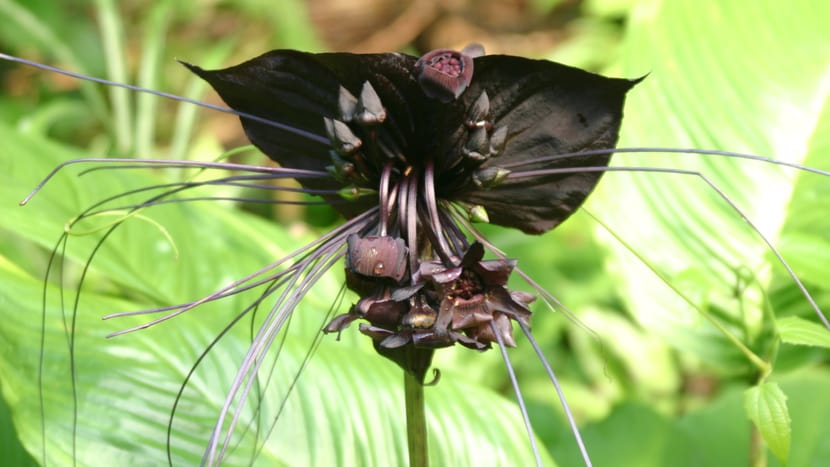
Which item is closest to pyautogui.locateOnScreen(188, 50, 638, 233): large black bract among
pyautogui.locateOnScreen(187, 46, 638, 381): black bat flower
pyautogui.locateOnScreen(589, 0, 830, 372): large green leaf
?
pyautogui.locateOnScreen(187, 46, 638, 381): black bat flower

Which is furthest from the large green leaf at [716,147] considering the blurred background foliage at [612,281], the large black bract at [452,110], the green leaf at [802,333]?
the large black bract at [452,110]

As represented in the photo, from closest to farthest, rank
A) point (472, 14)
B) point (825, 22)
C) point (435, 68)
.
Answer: point (435, 68) < point (825, 22) < point (472, 14)

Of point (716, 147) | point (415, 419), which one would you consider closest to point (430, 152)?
point (415, 419)

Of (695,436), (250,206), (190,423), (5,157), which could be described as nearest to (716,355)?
(695,436)

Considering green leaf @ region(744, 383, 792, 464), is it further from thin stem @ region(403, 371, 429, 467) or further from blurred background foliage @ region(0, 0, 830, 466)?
thin stem @ region(403, 371, 429, 467)

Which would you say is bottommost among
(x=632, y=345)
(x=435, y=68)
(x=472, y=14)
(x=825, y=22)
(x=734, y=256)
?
(x=632, y=345)

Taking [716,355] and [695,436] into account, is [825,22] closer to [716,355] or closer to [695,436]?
[716,355]

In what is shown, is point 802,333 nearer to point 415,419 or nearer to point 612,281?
point 415,419
